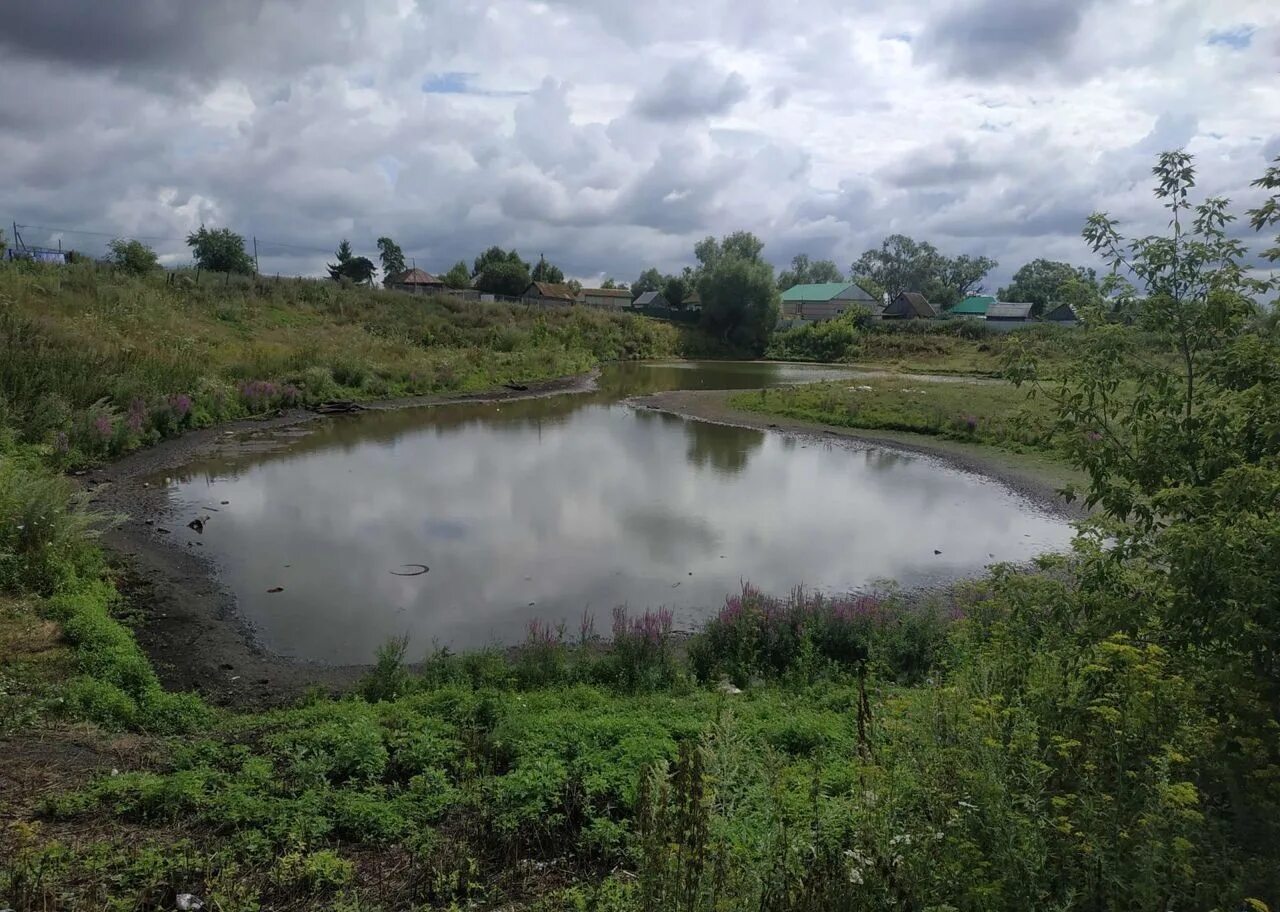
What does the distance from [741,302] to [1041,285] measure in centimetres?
4296

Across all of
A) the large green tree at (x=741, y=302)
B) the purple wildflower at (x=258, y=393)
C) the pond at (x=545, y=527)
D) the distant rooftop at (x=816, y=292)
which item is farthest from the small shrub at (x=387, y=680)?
the distant rooftop at (x=816, y=292)

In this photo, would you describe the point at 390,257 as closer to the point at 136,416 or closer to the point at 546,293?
the point at 546,293

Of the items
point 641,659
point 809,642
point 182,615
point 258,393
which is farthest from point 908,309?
point 182,615

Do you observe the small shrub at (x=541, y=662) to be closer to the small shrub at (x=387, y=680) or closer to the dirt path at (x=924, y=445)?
the small shrub at (x=387, y=680)

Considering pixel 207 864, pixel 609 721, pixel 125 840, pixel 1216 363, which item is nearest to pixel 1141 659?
pixel 1216 363

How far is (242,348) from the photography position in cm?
3400

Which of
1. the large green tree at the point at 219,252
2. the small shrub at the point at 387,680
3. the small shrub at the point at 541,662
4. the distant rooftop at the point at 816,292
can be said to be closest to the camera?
the small shrub at the point at 387,680

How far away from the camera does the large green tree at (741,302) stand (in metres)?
79.9

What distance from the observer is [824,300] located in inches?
4338

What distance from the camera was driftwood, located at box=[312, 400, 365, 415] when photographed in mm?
31047

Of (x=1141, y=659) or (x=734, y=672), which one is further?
(x=734, y=672)

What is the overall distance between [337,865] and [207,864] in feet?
2.46

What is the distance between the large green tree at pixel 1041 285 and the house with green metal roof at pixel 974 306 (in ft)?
17.2

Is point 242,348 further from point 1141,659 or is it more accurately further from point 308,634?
point 1141,659
